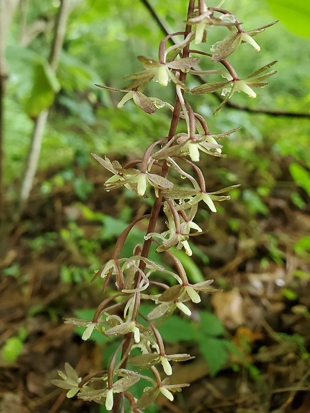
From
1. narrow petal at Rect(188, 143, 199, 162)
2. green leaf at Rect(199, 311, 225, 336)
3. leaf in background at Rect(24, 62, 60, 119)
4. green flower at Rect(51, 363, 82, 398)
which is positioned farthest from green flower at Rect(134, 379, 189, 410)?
leaf in background at Rect(24, 62, 60, 119)

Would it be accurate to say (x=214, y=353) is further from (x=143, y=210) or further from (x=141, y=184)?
(x=143, y=210)

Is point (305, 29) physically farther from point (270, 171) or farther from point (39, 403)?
point (270, 171)

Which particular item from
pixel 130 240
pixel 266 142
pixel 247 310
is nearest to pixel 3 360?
pixel 130 240

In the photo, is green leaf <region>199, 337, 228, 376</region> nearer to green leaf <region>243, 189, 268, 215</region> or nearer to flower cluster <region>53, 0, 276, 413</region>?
flower cluster <region>53, 0, 276, 413</region>

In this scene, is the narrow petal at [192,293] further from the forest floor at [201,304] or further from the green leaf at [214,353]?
the green leaf at [214,353]

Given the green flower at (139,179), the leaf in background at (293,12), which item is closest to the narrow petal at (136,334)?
the green flower at (139,179)

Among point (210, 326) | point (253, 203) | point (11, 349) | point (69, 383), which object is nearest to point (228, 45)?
point (69, 383)
